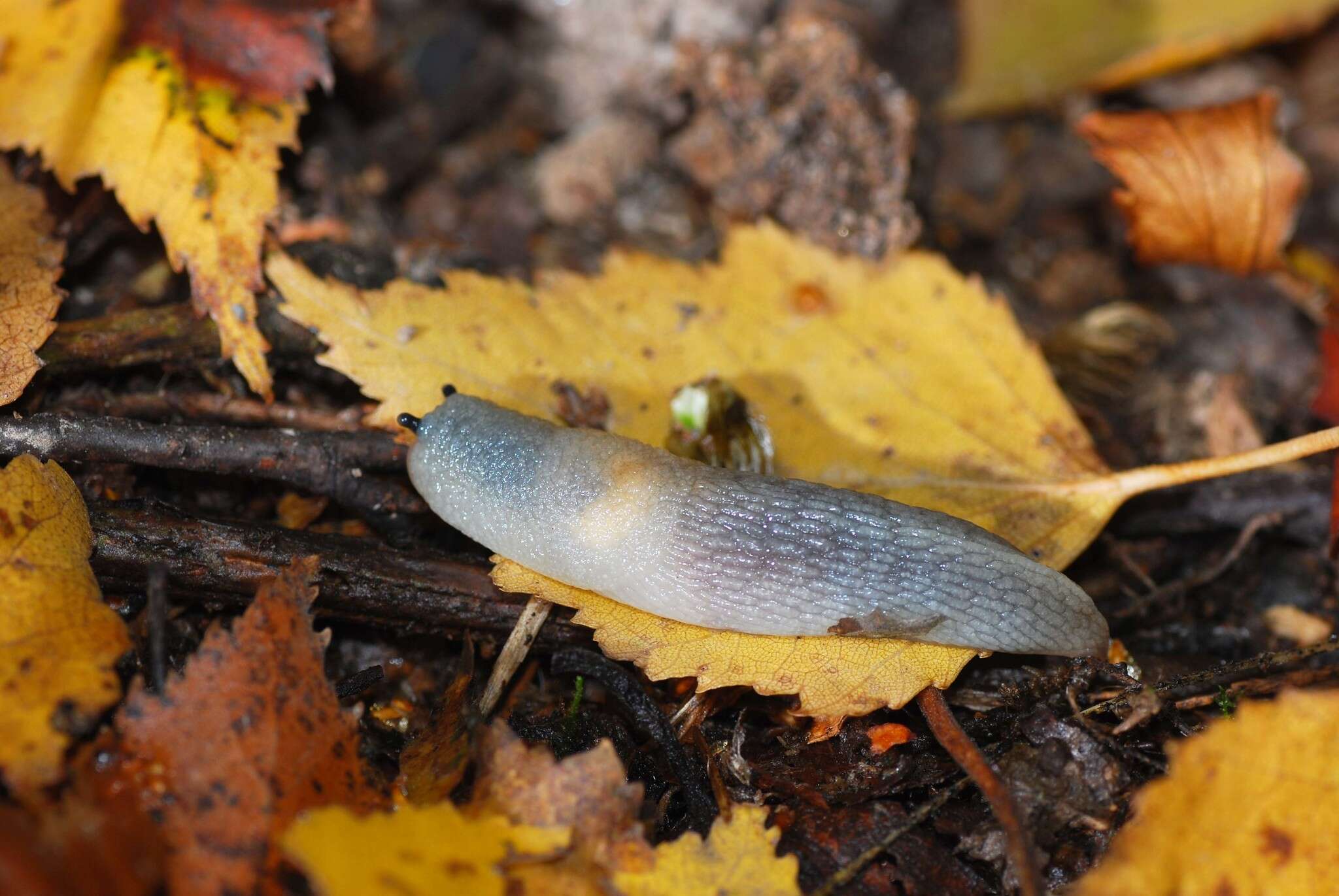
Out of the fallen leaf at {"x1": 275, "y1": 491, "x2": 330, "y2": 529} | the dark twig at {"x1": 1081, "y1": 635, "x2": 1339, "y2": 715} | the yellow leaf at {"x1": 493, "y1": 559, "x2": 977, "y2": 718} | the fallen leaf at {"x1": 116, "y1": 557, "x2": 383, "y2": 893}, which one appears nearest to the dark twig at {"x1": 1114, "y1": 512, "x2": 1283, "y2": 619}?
the dark twig at {"x1": 1081, "y1": 635, "x2": 1339, "y2": 715}

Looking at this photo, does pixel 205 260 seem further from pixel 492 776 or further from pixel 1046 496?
pixel 1046 496

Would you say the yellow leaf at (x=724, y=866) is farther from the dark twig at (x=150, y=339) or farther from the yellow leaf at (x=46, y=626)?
the dark twig at (x=150, y=339)

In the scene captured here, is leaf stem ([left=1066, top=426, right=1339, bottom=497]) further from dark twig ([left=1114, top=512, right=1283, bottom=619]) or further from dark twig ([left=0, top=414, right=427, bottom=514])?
dark twig ([left=0, top=414, right=427, bottom=514])

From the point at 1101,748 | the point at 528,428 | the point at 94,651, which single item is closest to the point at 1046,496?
the point at 1101,748

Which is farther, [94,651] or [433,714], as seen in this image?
[433,714]

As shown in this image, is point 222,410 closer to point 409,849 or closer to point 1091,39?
point 409,849
